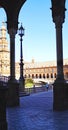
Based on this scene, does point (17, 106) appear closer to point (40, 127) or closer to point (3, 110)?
point (40, 127)

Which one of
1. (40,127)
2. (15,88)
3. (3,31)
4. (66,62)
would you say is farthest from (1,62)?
(40,127)

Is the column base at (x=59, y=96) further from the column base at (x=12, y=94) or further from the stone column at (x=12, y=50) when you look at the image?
the stone column at (x=12, y=50)

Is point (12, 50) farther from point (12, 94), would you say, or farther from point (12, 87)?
point (12, 94)

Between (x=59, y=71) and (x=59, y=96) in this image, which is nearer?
(x=59, y=96)

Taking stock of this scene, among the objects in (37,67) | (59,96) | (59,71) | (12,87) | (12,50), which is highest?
(37,67)

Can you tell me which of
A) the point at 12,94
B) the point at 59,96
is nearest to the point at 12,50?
the point at 12,94

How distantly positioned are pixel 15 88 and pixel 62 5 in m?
4.69

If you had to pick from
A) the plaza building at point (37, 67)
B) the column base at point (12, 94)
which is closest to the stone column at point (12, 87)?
the column base at point (12, 94)

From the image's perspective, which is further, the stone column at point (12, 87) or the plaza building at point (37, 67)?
the plaza building at point (37, 67)

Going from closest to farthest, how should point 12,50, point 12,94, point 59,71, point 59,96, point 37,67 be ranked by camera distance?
1. point 59,96
2. point 59,71
3. point 12,94
4. point 12,50
5. point 37,67

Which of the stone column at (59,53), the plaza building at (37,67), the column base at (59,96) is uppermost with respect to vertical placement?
the plaza building at (37,67)

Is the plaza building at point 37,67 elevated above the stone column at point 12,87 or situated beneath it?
elevated above

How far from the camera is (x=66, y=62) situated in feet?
422

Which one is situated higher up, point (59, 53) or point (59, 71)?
point (59, 53)
